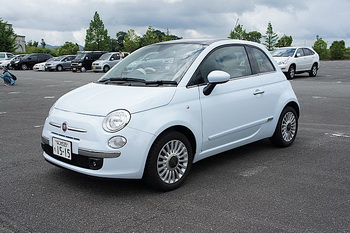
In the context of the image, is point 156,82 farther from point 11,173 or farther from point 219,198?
point 11,173

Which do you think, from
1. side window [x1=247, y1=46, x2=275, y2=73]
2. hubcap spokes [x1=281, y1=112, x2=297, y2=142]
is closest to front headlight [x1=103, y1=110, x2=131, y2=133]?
side window [x1=247, y1=46, x2=275, y2=73]

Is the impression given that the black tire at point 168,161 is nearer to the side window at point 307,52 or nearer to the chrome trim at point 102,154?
the chrome trim at point 102,154

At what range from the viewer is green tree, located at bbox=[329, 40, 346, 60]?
5500 cm

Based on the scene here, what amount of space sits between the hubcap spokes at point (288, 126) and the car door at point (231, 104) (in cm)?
63

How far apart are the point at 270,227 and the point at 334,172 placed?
1.87m

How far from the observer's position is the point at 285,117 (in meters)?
5.71

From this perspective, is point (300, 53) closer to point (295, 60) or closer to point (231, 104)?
point (295, 60)

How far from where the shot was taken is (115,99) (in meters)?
4.01

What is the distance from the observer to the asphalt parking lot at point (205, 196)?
10.8ft

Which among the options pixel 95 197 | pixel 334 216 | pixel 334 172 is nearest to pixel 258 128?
pixel 334 172

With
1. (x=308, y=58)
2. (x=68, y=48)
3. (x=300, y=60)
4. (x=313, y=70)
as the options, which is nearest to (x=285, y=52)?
(x=300, y=60)

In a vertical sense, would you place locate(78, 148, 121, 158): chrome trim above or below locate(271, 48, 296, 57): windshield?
below

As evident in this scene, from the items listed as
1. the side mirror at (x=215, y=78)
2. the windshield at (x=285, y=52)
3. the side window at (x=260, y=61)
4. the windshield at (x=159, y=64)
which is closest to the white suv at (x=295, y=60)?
the windshield at (x=285, y=52)

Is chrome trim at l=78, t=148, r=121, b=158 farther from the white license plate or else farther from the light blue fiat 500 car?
the white license plate
